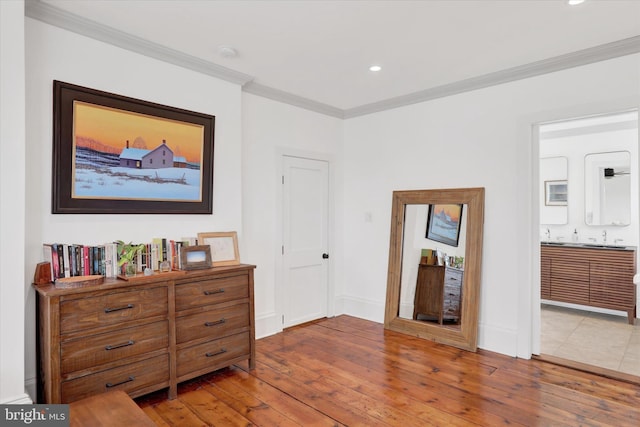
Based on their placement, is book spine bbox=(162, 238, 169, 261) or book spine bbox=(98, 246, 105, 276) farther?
book spine bbox=(162, 238, 169, 261)

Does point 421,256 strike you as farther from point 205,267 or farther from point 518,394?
point 205,267

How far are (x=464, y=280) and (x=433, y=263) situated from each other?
0.38 metres

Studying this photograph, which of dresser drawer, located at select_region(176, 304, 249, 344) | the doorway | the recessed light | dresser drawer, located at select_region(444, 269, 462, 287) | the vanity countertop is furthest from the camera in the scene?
the vanity countertop

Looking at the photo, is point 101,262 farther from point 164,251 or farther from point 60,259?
point 164,251

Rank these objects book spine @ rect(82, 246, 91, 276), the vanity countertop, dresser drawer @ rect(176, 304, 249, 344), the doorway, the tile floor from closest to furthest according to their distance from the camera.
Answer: book spine @ rect(82, 246, 91, 276), dresser drawer @ rect(176, 304, 249, 344), the tile floor, the doorway, the vanity countertop

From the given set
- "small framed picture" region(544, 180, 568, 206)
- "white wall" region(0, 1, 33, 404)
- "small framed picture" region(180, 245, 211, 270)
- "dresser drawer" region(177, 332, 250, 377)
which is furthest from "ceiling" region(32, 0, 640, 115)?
"small framed picture" region(544, 180, 568, 206)

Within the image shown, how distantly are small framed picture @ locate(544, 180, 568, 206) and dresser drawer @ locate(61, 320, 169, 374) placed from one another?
5.68m

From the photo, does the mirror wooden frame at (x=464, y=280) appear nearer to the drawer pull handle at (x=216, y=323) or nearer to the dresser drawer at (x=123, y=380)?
the drawer pull handle at (x=216, y=323)

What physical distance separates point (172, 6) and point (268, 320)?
303 cm

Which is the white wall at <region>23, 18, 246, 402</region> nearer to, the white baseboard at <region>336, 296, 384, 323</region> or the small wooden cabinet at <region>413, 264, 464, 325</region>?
the white baseboard at <region>336, 296, 384, 323</region>

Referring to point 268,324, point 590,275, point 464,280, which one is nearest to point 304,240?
point 268,324

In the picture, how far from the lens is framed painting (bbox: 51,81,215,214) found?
2619 mm

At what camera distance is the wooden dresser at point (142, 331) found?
2.28 meters

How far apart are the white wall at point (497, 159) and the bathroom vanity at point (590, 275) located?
6.50 ft
